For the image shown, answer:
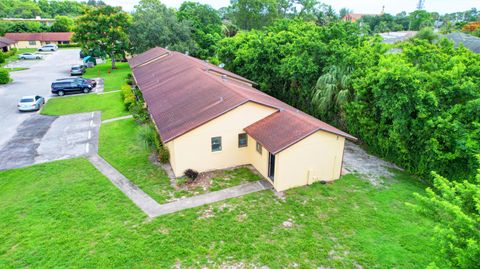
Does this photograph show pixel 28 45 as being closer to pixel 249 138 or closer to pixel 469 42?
pixel 249 138

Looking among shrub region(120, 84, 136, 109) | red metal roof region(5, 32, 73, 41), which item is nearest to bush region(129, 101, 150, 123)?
shrub region(120, 84, 136, 109)

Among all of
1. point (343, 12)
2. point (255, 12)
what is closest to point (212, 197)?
point (255, 12)

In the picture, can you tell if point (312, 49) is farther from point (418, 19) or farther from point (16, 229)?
point (418, 19)

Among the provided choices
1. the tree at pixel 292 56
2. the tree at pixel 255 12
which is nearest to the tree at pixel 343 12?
the tree at pixel 255 12

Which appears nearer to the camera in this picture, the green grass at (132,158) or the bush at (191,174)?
the green grass at (132,158)

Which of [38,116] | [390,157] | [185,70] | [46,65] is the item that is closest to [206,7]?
[46,65]

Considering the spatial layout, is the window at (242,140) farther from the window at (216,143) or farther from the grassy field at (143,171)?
the grassy field at (143,171)
